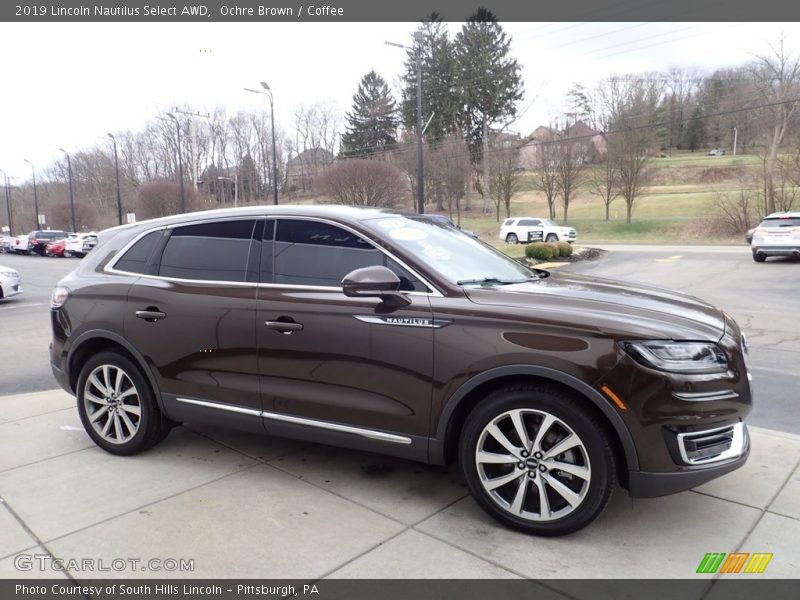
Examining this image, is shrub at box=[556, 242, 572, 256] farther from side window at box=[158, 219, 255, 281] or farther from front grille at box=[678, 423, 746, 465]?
front grille at box=[678, 423, 746, 465]

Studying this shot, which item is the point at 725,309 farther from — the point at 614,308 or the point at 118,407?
the point at 118,407

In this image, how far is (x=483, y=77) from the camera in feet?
200

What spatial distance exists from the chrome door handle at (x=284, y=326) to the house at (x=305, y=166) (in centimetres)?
6738

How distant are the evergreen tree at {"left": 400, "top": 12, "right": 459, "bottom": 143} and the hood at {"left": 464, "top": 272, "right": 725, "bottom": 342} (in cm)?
6173

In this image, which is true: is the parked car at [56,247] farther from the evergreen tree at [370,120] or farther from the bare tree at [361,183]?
the evergreen tree at [370,120]

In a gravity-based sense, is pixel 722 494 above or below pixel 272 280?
below

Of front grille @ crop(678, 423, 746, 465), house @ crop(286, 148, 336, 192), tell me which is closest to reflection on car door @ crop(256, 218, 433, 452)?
front grille @ crop(678, 423, 746, 465)

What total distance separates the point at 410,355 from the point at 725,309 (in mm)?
9871

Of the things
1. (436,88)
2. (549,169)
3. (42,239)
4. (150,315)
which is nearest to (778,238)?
(150,315)

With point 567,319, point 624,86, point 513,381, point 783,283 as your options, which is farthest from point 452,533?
point 624,86

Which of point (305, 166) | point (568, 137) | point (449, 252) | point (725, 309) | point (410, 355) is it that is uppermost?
point (305, 166)

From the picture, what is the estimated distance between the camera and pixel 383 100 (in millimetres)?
74000

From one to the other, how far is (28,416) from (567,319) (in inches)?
189

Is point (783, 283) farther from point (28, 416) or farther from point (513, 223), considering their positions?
point (513, 223)
